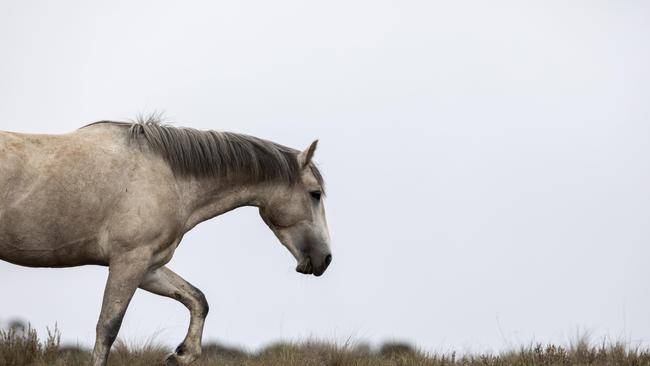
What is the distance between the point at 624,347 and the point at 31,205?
6538mm

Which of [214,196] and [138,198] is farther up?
[214,196]

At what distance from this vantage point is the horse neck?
A: 8.44 m

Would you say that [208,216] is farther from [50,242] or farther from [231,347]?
[231,347]

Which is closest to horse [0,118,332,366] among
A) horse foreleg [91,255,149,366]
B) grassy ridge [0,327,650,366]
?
horse foreleg [91,255,149,366]

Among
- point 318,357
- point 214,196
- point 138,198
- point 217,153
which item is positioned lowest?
point 318,357

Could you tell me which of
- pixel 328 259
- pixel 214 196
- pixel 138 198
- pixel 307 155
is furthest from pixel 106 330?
pixel 307 155

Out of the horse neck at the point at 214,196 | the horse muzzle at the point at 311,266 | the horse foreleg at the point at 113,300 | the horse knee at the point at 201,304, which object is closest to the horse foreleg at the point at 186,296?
the horse knee at the point at 201,304

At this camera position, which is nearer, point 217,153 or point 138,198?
point 138,198

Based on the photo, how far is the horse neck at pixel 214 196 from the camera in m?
8.44

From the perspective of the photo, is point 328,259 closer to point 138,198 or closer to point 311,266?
point 311,266

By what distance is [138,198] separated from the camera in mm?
7891

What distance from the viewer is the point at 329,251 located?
909cm

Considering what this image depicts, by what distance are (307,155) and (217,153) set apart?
3.06ft

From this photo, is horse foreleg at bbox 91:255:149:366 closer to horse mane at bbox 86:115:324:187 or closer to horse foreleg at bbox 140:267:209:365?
horse foreleg at bbox 140:267:209:365
